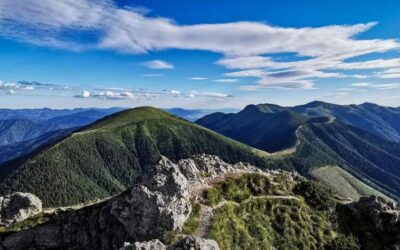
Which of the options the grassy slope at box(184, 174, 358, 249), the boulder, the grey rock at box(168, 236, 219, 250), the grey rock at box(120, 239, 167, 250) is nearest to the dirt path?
the grassy slope at box(184, 174, 358, 249)

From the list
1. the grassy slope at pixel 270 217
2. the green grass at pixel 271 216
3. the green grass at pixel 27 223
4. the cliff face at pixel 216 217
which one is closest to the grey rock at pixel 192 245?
the cliff face at pixel 216 217

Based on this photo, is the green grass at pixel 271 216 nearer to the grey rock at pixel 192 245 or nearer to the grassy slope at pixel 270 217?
the grassy slope at pixel 270 217

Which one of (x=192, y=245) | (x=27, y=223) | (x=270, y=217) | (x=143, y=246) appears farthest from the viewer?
(x=27, y=223)

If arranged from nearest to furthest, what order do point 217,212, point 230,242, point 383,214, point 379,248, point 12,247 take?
point 230,242 → point 217,212 → point 12,247 → point 379,248 → point 383,214

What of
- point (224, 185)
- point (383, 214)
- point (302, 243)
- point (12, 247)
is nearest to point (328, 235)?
point (302, 243)

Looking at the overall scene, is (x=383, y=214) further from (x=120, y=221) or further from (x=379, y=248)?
(x=120, y=221)

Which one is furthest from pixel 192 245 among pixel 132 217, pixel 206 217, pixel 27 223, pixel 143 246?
pixel 27 223

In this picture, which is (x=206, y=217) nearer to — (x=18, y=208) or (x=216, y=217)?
(x=216, y=217)

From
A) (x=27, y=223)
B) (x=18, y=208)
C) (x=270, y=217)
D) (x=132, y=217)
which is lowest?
(x=27, y=223)

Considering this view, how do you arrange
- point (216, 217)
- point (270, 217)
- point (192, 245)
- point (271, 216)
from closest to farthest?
point (192, 245) < point (216, 217) < point (270, 217) < point (271, 216)
